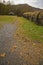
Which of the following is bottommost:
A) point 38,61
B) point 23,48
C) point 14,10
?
point 14,10

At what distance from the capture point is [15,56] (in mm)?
9914

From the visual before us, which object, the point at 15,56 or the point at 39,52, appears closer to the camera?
the point at 15,56

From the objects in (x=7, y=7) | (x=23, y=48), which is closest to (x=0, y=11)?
(x=7, y=7)

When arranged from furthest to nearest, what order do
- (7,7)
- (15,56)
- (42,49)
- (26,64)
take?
(7,7) < (42,49) < (15,56) < (26,64)

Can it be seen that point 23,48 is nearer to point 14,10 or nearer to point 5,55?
point 5,55

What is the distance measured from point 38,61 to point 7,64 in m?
1.38

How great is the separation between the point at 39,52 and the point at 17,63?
7.11ft

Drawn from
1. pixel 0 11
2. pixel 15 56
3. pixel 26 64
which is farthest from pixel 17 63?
pixel 0 11

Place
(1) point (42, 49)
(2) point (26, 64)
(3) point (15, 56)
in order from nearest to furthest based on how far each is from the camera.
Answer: (2) point (26, 64) < (3) point (15, 56) < (1) point (42, 49)

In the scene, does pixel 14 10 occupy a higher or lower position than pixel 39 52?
lower

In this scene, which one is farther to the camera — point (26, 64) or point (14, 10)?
point (14, 10)

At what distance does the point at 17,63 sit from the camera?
345 inches

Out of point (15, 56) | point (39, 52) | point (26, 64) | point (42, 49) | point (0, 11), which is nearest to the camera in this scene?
point (26, 64)

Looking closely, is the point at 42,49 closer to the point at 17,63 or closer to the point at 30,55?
the point at 30,55
